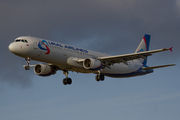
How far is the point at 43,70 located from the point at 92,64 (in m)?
9.55

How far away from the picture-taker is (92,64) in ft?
163

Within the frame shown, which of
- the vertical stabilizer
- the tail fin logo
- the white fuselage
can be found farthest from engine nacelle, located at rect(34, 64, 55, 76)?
the vertical stabilizer

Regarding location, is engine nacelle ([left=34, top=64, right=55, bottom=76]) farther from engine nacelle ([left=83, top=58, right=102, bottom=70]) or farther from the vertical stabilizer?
the vertical stabilizer

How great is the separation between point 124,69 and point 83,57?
10.4 m

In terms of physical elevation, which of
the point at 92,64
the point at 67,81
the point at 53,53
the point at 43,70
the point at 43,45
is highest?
the point at 43,45

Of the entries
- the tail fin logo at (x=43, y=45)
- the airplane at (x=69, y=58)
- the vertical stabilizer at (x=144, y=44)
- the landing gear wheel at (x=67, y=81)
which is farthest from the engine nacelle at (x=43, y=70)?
the vertical stabilizer at (x=144, y=44)

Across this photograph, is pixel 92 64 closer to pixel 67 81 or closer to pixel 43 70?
pixel 67 81

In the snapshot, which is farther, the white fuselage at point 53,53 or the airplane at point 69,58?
the airplane at point 69,58

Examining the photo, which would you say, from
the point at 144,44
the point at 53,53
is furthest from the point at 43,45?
the point at 144,44

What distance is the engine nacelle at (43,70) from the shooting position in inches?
2148

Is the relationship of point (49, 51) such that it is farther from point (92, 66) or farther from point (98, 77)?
point (98, 77)

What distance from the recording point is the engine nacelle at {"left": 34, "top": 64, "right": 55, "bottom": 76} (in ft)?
179

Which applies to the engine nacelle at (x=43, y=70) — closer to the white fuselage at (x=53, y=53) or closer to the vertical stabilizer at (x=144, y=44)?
the white fuselage at (x=53, y=53)

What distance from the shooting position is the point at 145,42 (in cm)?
6975
